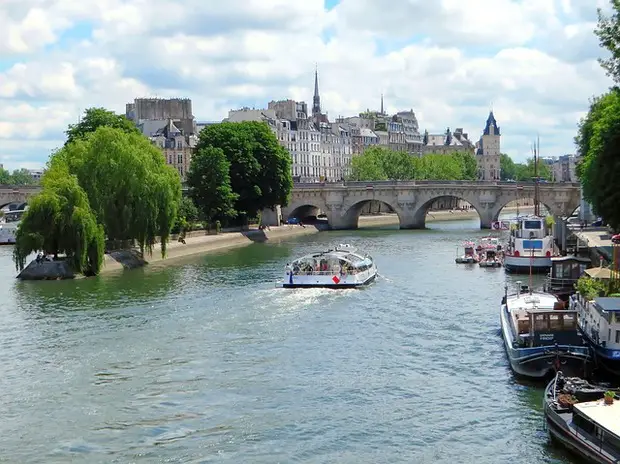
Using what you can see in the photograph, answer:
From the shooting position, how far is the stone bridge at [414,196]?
105m

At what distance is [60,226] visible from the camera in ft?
191

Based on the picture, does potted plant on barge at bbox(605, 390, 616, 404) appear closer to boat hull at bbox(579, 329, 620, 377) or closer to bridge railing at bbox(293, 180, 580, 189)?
boat hull at bbox(579, 329, 620, 377)

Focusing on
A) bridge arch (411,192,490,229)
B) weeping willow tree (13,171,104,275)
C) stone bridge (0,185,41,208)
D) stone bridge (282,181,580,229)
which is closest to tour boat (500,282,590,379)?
weeping willow tree (13,171,104,275)

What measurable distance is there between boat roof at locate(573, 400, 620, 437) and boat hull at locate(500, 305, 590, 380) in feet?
19.8

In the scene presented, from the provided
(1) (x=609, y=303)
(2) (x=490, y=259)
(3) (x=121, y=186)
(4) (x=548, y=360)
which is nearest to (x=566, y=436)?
(4) (x=548, y=360)

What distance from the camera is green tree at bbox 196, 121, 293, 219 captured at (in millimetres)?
96312

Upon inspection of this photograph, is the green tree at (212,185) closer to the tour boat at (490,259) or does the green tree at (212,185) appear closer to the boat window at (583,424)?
the tour boat at (490,259)

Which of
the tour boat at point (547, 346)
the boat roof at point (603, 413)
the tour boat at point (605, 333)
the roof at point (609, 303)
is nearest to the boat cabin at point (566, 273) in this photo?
the tour boat at point (605, 333)

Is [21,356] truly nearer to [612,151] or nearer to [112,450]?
[112,450]

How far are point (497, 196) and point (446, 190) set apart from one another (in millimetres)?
5626

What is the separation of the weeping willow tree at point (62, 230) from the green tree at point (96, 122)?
27928 mm

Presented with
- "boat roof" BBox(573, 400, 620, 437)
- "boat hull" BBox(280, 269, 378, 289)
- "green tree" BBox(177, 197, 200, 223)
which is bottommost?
"boat roof" BBox(573, 400, 620, 437)

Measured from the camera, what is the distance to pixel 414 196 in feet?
370

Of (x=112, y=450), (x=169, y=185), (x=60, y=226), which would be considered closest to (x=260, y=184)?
(x=169, y=185)
